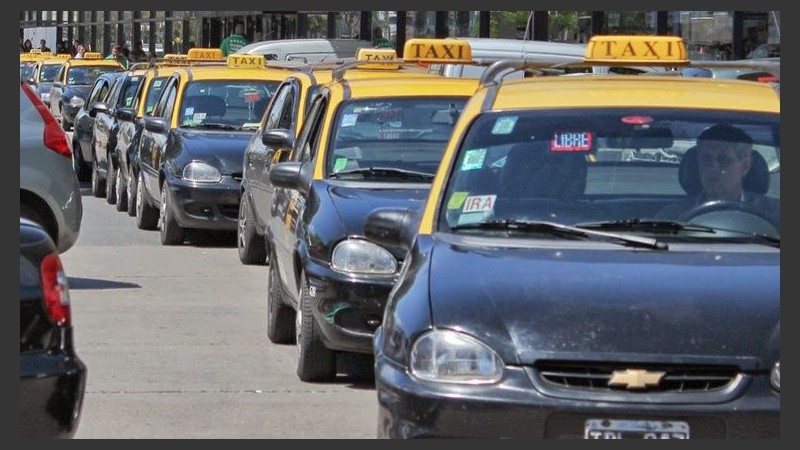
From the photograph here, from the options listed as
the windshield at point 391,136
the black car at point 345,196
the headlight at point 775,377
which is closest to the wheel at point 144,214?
the black car at point 345,196

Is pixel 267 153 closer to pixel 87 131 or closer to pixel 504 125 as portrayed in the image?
pixel 504 125

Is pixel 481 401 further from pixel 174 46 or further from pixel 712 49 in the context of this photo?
pixel 174 46

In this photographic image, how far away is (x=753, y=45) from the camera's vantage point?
24312 mm

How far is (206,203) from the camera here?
15.9 meters

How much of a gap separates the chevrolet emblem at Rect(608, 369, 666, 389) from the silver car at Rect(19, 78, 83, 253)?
23.7 ft

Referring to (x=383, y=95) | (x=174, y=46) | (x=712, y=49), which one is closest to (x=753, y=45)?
(x=712, y=49)

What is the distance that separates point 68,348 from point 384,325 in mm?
1097

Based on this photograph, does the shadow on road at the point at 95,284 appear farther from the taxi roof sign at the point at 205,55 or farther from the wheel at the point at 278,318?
the taxi roof sign at the point at 205,55

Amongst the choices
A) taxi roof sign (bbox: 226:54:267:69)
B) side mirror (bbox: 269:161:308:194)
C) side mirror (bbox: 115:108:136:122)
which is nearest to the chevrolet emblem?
side mirror (bbox: 269:161:308:194)

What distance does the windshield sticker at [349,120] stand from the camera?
10438 mm

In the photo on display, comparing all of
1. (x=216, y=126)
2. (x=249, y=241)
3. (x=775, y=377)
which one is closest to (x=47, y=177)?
(x=249, y=241)

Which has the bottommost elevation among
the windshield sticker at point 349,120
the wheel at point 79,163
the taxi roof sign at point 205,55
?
the wheel at point 79,163

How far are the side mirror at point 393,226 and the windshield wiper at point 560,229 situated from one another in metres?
0.43

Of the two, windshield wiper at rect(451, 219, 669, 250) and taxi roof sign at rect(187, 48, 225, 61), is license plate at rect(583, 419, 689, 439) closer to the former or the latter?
windshield wiper at rect(451, 219, 669, 250)
